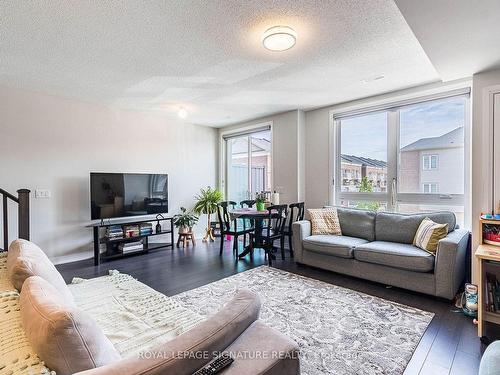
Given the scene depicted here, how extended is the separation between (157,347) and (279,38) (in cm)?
242

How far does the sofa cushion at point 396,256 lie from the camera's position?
277 cm

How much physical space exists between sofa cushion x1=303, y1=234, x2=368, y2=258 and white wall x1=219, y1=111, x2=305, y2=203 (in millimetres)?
1212

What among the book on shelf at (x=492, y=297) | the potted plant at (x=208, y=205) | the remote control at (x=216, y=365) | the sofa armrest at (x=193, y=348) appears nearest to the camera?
the sofa armrest at (x=193, y=348)

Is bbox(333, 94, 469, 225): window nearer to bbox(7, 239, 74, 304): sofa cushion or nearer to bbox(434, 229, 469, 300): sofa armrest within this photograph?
bbox(434, 229, 469, 300): sofa armrest

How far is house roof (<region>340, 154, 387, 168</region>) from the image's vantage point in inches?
162

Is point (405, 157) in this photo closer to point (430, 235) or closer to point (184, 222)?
point (430, 235)

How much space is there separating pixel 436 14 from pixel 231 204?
4468mm

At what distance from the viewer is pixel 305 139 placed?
4.91 metres

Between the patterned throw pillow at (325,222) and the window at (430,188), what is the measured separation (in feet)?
4.05

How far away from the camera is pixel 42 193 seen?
395 centimetres

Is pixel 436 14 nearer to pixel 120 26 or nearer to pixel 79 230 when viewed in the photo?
pixel 120 26

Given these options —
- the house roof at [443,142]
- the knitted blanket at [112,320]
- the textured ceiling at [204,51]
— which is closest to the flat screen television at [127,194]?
the textured ceiling at [204,51]

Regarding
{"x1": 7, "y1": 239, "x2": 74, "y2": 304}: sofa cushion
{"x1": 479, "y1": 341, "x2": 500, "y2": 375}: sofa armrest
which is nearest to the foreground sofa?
{"x1": 7, "y1": 239, "x2": 74, "y2": 304}: sofa cushion

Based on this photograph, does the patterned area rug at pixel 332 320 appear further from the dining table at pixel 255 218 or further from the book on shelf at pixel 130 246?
the book on shelf at pixel 130 246
